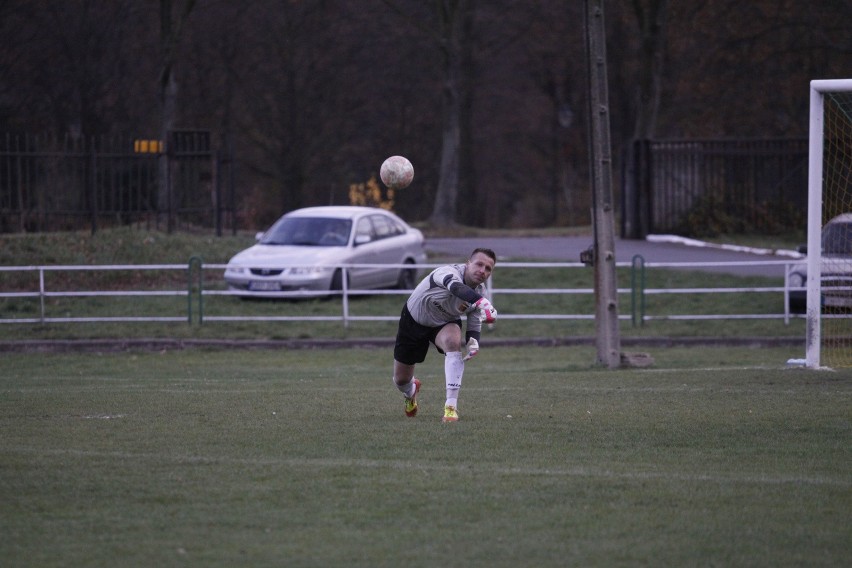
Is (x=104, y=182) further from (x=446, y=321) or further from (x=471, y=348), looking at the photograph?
(x=471, y=348)

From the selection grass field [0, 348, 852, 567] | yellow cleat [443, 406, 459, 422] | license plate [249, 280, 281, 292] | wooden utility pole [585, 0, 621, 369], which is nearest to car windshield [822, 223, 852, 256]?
wooden utility pole [585, 0, 621, 369]

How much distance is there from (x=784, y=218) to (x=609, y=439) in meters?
25.2

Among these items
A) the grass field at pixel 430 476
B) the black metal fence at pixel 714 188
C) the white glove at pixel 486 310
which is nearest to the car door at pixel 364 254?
the grass field at pixel 430 476

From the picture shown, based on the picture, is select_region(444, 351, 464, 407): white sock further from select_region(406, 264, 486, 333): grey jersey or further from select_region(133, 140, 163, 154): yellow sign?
select_region(133, 140, 163, 154): yellow sign

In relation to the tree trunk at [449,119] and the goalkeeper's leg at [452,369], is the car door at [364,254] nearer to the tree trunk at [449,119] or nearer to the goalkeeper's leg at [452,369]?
the goalkeeper's leg at [452,369]

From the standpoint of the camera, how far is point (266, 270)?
21.6 m

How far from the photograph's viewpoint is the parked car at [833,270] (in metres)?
17.7

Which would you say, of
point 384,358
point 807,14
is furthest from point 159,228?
point 807,14

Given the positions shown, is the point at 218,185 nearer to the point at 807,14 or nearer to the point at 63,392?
the point at 63,392

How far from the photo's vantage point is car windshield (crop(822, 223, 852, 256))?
1956 cm

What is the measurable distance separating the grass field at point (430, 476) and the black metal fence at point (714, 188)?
1945 cm

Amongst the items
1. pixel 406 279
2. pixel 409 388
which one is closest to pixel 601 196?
pixel 409 388

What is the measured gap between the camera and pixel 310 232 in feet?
76.4

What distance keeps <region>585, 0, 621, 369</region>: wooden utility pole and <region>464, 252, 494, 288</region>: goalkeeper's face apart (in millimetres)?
5809
